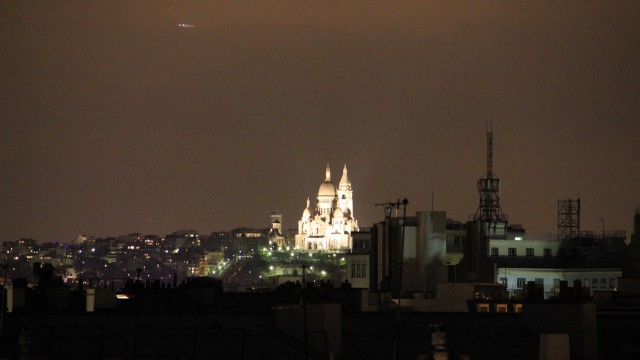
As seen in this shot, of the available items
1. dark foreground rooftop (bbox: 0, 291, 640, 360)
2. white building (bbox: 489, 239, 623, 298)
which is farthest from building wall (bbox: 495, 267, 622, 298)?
dark foreground rooftop (bbox: 0, 291, 640, 360)

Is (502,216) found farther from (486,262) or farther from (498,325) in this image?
(498,325)

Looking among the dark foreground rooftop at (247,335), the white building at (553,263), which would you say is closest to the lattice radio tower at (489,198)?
the white building at (553,263)

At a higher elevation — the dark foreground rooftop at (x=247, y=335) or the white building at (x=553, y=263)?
the white building at (x=553, y=263)

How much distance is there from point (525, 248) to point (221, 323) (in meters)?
126

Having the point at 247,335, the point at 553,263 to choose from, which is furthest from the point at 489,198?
the point at 247,335

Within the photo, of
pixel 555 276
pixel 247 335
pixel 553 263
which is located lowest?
pixel 247 335

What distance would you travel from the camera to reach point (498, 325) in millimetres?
60844

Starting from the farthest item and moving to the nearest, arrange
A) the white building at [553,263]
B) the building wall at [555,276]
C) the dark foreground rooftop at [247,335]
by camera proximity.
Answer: the white building at [553,263], the building wall at [555,276], the dark foreground rooftop at [247,335]

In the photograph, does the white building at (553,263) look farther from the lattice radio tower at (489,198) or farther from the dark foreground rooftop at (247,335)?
the dark foreground rooftop at (247,335)

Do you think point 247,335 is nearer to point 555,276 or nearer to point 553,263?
point 555,276

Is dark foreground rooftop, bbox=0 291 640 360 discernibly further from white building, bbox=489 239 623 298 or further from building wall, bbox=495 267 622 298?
white building, bbox=489 239 623 298

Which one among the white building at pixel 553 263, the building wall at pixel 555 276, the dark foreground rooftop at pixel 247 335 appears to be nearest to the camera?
the dark foreground rooftop at pixel 247 335

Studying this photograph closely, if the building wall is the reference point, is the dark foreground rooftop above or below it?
below

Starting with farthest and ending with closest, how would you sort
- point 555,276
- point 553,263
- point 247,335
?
point 553,263, point 555,276, point 247,335
